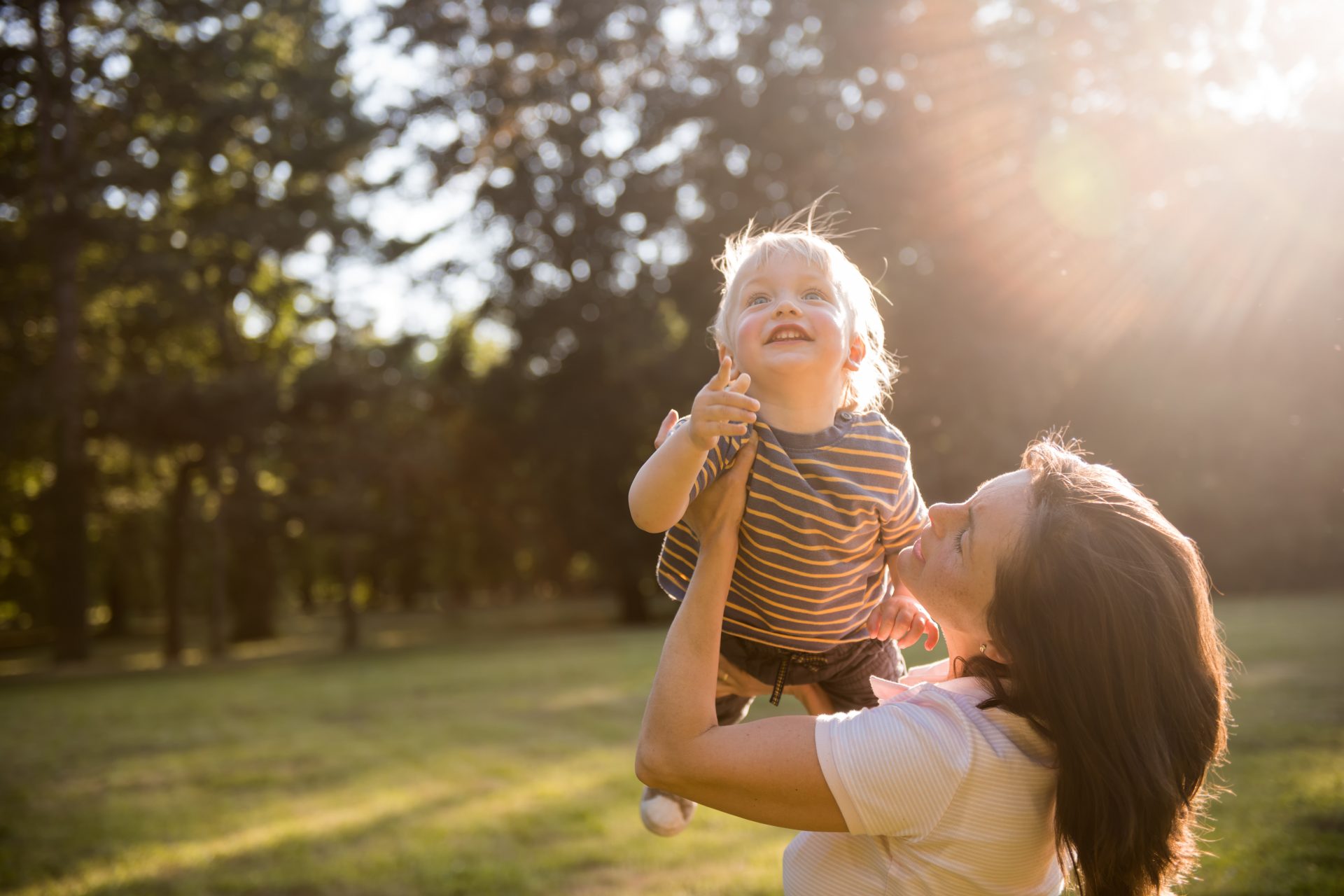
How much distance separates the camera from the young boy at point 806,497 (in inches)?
95.2

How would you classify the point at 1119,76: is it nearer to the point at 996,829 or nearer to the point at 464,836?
the point at 464,836

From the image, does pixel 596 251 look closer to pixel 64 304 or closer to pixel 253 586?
pixel 64 304

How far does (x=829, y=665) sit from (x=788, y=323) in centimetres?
92

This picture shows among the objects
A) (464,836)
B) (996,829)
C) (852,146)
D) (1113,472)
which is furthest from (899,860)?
(852,146)

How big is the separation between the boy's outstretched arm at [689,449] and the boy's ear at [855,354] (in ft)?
2.13

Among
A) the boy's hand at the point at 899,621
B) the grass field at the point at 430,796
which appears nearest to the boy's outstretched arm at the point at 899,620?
the boy's hand at the point at 899,621

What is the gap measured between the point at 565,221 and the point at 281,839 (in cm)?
1920

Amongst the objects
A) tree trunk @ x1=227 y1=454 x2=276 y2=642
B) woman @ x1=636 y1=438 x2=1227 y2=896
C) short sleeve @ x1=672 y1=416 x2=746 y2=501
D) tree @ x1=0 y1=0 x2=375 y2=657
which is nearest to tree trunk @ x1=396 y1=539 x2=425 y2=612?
tree trunk @ x1=227 y1=454 x2=276 y2=642

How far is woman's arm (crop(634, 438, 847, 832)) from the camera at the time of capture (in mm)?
1912

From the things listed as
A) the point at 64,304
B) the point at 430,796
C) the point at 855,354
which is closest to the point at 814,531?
the point at 855,354

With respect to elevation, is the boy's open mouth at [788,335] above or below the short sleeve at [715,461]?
above

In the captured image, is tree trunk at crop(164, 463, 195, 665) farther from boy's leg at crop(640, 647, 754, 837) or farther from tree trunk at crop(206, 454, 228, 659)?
boy's leg at crop(640, 647, 754, 837)

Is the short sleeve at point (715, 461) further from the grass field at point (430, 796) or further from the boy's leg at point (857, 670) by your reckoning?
the grass field at point (430, 796)

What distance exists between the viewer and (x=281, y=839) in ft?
21.5
